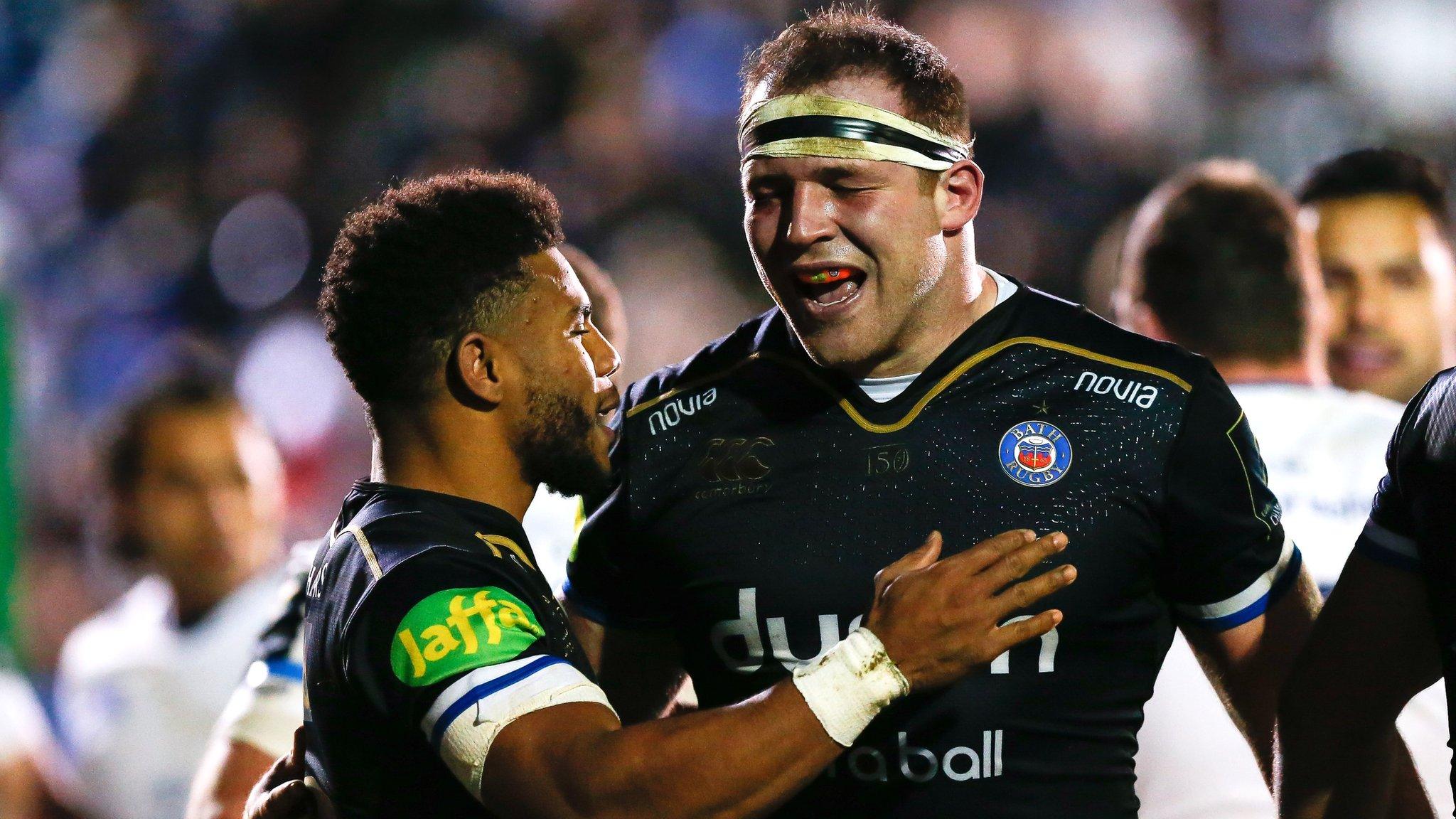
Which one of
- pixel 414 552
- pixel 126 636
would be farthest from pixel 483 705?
pixel 126 636

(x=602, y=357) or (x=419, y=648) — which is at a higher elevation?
(x=602, y=357)

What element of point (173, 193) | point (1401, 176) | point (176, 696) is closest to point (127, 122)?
point (173, 193)

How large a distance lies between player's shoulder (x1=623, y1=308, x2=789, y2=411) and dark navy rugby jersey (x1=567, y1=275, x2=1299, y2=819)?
0.08 meters

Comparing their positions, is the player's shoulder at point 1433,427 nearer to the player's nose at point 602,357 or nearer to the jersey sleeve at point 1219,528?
the jersey sleeve at point 1219,528

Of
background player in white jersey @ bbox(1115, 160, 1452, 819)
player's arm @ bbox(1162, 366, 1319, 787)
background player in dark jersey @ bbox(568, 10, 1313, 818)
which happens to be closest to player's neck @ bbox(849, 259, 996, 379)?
background player in dark jersey @ bbox(568, 10, 1313, 818)

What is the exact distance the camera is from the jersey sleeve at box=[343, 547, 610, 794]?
81.7 inches

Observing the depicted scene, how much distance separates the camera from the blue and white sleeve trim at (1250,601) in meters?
2.62

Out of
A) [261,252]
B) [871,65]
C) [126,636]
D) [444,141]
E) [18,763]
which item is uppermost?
[444,141]

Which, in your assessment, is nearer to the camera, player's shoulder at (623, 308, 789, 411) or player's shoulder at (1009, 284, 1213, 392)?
player's shoulder at (1009, 284, 1213, 392)

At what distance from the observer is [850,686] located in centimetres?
212

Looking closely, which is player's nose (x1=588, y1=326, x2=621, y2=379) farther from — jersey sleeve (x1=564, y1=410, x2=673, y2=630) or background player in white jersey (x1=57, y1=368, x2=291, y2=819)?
background player in white jersey (x1=57, y1=368, x2=291, y2=819)

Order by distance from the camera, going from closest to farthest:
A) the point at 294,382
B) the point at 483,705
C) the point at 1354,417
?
the point at 483,705, the point at 1354,417, the point at 294,382

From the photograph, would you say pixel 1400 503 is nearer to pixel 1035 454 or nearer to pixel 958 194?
pixel 1035 454

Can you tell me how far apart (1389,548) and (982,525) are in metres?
0.65
